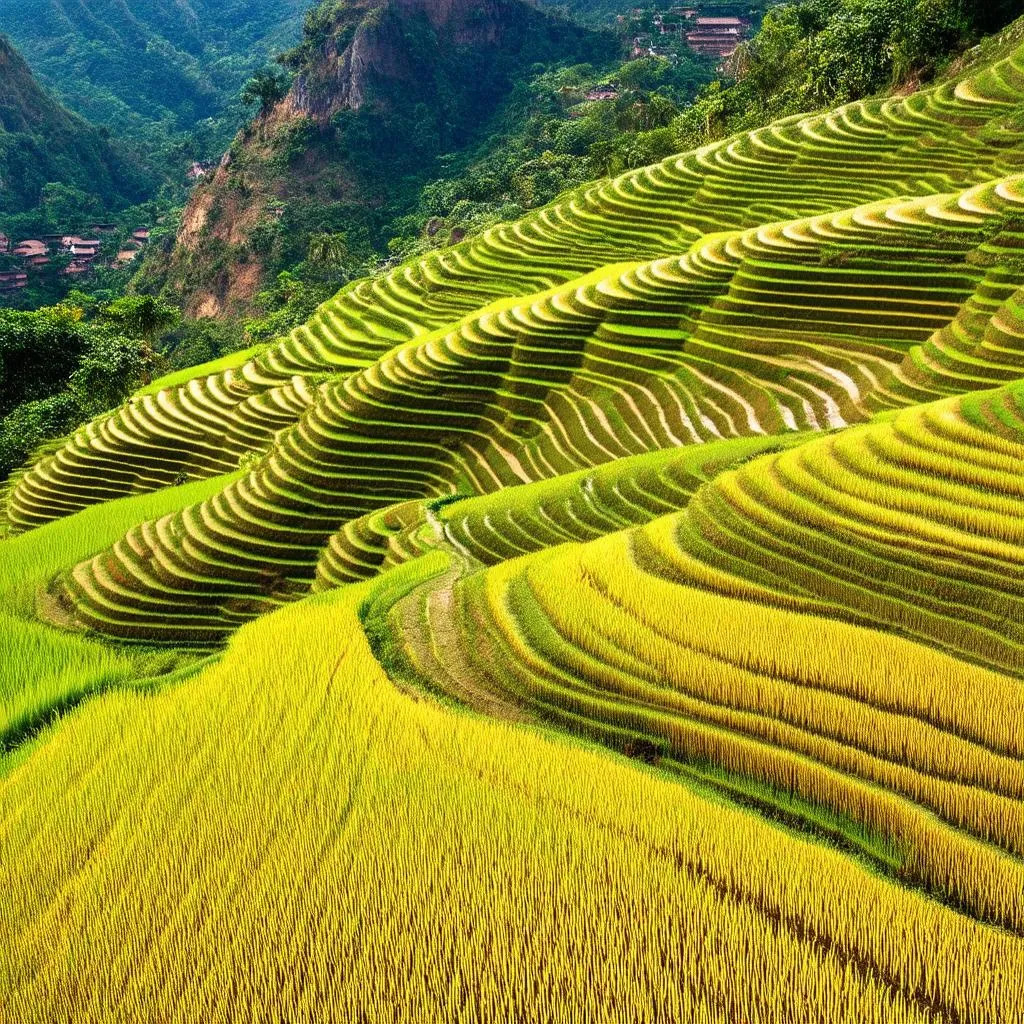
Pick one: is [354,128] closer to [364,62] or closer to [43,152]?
[364,62]

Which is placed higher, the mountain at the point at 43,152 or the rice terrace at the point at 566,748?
the mountain at the point at 43,152

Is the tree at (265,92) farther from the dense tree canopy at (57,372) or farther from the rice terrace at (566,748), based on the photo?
the rice terrace at (566,748)

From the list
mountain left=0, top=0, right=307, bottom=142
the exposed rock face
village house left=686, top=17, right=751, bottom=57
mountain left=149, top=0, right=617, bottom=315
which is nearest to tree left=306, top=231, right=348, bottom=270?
mountain left=149, top=0, right=617, bottom=315

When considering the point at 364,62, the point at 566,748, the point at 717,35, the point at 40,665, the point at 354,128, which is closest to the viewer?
the point at 566,748

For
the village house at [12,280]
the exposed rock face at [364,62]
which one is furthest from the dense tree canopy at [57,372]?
the exposed rock face at [364,62]

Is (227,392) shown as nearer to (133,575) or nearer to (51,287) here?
(133,575)

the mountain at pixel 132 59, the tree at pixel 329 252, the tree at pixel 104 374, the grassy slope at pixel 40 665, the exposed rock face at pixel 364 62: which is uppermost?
the mountain at pixel 132 59

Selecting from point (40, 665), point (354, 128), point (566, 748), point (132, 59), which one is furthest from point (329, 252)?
point (132, 59)
